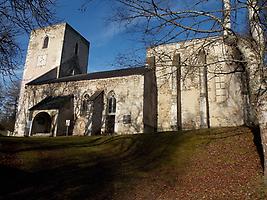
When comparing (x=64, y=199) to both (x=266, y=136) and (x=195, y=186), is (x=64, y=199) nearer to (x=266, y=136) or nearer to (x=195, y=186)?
(x=195, y=186)

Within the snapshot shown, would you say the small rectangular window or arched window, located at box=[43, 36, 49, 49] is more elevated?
arched window, located at box=[43, 36, 49, 49]

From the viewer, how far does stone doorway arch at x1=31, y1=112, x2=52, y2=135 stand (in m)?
26.2

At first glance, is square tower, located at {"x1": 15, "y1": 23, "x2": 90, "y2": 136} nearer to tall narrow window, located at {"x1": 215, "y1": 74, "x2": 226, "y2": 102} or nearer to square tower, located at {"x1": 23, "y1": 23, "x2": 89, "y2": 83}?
square tower, located at {"x1": 23, "y1": 23, "x2": 89, "y2": 83}

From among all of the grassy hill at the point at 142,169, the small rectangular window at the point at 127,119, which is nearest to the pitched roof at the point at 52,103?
the small rectangular window at the point at 127,119

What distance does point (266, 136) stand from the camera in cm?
727

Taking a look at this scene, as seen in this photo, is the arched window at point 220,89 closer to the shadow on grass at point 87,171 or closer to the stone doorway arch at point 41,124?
the shadow on grass at point 87,171

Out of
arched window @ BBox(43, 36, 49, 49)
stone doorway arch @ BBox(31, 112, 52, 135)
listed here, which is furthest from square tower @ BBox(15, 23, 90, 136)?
stone doorway arch @ BBox(31, 112, 52, 135)

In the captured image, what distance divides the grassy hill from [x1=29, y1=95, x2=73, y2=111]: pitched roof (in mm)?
11889

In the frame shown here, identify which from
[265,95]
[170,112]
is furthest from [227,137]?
[170,112]

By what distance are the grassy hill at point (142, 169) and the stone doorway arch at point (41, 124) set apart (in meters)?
13.2

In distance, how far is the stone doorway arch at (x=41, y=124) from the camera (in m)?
26.2

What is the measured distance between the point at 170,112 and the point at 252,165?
1598 centimetres

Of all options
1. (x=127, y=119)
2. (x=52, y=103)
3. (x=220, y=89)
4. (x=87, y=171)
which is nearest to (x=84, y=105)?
(x=52, y=103)

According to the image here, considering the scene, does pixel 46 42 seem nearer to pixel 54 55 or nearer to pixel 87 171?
pixel 54 55
